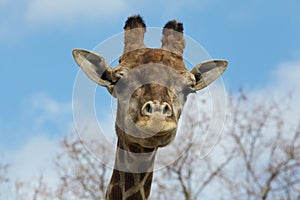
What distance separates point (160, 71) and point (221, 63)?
1378 mm

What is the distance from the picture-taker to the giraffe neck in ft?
22.8

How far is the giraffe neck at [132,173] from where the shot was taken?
6949 mm

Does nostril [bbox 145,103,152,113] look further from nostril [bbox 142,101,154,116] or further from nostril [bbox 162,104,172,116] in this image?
nostril [bbox 162,104,172,116]

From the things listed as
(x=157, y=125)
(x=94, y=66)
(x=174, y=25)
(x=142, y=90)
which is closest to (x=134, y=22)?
(x=174, y=25)

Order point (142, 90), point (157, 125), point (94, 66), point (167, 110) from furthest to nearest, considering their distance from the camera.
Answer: point (94, 66) → point (142, 90) → point (167, 110) → point (157, 125)

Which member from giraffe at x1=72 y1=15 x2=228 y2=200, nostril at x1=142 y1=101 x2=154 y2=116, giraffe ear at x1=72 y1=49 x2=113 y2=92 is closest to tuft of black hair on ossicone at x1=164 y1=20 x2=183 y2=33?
giraffe at x1=72 y1=15 x2=228 y2=200

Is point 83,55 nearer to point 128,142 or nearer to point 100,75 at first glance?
point 100,75

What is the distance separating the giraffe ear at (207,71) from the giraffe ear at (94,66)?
3.42ft

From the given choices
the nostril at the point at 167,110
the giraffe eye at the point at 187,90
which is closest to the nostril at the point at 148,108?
the nostril at the point at 167,110

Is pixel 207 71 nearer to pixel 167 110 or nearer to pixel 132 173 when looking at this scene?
pixel 132 173

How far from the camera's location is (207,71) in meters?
7.79

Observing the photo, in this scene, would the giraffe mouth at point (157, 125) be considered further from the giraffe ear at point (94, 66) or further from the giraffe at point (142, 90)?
the giraffe ear at point (94, 66)

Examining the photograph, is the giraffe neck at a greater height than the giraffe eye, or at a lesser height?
lesser

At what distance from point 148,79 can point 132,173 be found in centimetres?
107
